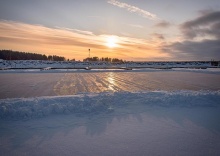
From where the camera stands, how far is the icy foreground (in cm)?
315

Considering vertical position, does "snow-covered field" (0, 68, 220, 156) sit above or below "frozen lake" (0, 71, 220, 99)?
below

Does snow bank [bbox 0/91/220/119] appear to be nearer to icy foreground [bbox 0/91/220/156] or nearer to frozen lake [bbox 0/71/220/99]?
icy foreground [bbox 0/91/220/156]

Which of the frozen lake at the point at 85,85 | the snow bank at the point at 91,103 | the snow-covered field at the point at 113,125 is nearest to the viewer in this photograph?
the snow-covered field at the point at 113,125

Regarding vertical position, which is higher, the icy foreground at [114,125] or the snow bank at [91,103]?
the snow bank at [91,103]

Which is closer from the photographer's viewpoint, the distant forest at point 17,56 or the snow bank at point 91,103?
the snow bank at point 91,103

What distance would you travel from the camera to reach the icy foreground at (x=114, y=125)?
3146 millimetres

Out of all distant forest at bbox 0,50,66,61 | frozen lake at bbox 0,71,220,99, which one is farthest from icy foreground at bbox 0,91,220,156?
distant forest at bbox 0,50,66,61

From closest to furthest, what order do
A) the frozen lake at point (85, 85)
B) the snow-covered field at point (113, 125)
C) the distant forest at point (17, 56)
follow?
the snow-covered field at point (113, 125) → the frozen lake at point (85, 85) → the distant forest at point (17, 56)

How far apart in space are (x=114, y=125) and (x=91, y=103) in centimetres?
164

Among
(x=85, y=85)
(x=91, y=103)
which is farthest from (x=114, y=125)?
(x=85, y=85)

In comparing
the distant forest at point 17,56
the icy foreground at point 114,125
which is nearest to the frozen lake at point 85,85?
the icy foreground at point 114,125

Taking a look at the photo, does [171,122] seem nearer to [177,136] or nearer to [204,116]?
→ [177,136]

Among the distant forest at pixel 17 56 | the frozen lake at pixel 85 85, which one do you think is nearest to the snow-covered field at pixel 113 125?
the frozen lake at pixel 85 85

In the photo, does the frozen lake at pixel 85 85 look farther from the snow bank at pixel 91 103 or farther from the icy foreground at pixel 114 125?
the icy foreground at pixel 114 125
